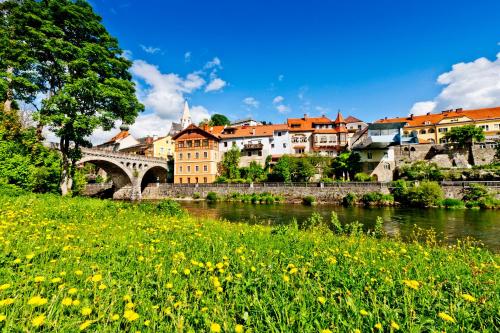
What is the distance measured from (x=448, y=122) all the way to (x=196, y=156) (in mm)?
58941

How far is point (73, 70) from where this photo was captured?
1731 centimetres

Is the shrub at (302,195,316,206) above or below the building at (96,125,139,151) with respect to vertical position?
below

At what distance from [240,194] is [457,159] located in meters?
39.8

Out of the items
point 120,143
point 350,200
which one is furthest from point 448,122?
point 120,143

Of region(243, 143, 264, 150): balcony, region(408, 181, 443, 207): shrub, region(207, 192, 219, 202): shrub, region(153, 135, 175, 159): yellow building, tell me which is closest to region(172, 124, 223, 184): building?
region(243, 143, 264, 150): balcony

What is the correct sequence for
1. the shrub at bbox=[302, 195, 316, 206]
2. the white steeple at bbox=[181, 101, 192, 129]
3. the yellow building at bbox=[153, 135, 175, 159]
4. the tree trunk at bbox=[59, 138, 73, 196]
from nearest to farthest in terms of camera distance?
the tree trunk at bbox=[59, 138, 73, 196] < the shrub at bbox=[302, 195, 316, 206] < the yellow building at bbox=[153, 135, 175, 159] < the white steeple at bbox=[181, 101, 192, 129]

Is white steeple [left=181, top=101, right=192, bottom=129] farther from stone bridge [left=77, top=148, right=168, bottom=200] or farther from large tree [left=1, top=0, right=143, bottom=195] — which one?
large tree [left=1, top=0, right=143, bottom=195]

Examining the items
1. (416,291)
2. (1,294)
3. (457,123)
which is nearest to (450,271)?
(416,291)

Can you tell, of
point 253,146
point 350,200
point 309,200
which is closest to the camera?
point 350,200

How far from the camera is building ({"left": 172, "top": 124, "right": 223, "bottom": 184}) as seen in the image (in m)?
54.9

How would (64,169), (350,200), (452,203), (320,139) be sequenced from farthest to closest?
(320,139)
(350,200)
(452,203)
(64,169)

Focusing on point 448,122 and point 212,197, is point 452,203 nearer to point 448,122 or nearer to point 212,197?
point 212,197

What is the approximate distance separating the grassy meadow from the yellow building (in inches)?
2688

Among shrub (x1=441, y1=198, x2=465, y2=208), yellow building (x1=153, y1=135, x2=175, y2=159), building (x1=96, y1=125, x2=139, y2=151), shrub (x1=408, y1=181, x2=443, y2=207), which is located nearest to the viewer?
shrub (x1=441, y1=198, x2=465, y2=208)
